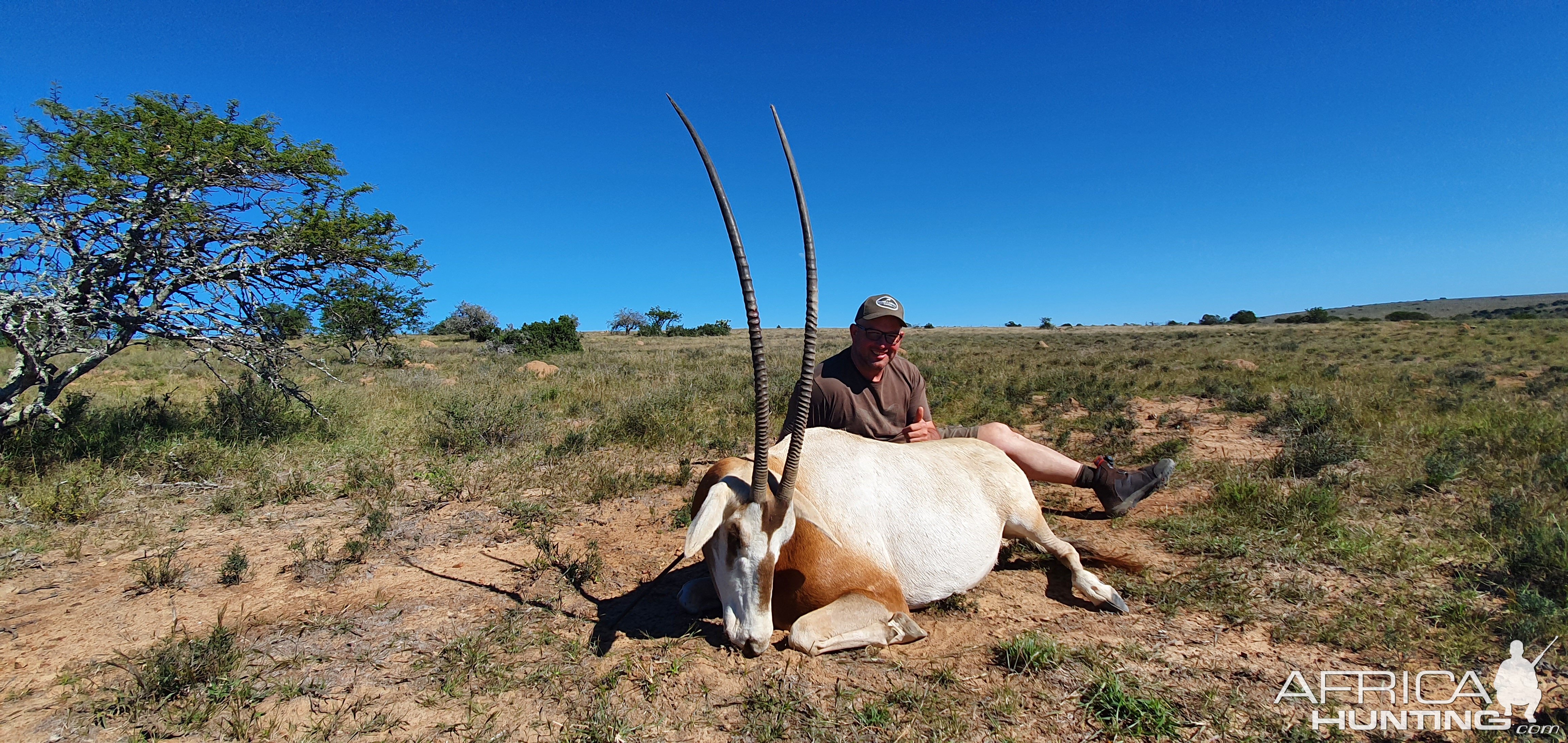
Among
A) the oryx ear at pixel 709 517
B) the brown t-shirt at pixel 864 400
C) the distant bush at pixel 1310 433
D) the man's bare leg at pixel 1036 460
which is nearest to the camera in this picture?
the oryx ear at pixel 709 517

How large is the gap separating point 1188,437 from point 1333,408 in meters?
2.28

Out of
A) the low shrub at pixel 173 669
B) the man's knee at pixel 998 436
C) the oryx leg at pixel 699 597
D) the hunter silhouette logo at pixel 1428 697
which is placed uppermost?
the man's knee at pixel 998 436

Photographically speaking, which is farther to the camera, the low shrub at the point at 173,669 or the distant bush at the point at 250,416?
the distant bush at the point at 250,416

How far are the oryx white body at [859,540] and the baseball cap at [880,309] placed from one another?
1.03m

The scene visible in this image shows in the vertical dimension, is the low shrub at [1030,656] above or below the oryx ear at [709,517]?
below

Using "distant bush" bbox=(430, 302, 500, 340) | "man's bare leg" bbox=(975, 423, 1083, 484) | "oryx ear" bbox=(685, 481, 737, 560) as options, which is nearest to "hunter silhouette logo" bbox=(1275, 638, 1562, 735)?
"man's bare leg" bbox=(975, 423, 1083, 484)

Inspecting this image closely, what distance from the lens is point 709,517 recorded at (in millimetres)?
2660

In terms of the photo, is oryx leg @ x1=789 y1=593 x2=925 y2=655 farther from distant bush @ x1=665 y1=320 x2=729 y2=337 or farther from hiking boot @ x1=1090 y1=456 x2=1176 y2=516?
distant bush @ x1=665 y1=320 x2=729 y2=337

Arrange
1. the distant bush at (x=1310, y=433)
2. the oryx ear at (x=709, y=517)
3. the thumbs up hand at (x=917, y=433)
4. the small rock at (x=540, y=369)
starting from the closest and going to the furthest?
the oryx ear at (x=709, y=517)
the thumbs up hand at (x=917, y=433)
the distant bush at (x=1310, y=433)
the small rock at (x=540, y=369)

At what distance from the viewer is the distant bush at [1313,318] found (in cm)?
A: 5262

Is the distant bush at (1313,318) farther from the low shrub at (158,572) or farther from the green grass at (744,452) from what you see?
the low shrub at (158,572)

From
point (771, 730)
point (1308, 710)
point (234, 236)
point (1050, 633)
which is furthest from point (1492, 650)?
point (234, 236)

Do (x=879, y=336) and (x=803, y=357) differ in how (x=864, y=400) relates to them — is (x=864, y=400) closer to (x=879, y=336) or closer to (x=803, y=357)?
(x=879, y=336)

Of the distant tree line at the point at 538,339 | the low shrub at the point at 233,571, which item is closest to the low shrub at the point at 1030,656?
the low shrub at the point at 233,571
